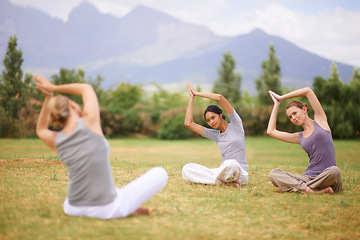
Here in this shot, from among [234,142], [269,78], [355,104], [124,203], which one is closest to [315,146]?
[234,142]

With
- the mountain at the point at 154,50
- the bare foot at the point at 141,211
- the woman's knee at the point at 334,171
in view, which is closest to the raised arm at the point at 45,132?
the bare foot at the point at 141,211

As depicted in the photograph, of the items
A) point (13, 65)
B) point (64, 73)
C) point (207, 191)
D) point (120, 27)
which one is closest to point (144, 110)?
point (13, 65)

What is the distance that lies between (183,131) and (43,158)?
18.4 meters

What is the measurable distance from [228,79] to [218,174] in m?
40.4

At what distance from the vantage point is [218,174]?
6551 millimetres

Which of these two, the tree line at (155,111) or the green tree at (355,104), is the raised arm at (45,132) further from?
the green tree at (355,104)

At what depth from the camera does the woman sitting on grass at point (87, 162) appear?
3996 millimetres

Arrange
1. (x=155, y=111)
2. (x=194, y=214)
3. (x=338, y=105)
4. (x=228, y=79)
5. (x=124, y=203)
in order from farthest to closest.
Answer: (x=228, y=79), (x=155, y=111), (x=338, y=105), (x=194, y=214), (x=124, y=203)

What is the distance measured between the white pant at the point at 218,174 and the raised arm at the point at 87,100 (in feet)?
9.93

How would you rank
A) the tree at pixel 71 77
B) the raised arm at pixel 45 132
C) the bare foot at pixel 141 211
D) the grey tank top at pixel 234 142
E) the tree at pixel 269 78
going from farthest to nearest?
the tree at pixel 269 78 → the tree at pixel 71 77 → the grey tank top at pixel 234 142 → the bare foot at pixel 141 211 → the raised arm at pixel 45 132

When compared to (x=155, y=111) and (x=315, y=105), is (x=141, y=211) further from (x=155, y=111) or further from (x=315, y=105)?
(x=155, y=111)

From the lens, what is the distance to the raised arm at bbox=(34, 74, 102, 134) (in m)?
4.02

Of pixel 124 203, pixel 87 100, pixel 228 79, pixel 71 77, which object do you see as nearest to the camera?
pixel 87 100

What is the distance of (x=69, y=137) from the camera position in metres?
3.98
